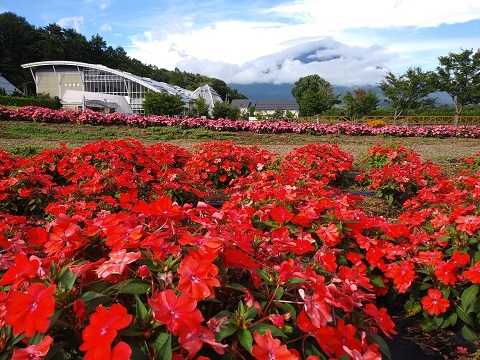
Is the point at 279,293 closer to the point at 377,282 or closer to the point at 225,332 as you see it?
the point at 225,332

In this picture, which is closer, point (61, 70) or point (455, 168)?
point (455, 168)

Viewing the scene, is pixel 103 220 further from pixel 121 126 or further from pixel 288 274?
pixel 121 126

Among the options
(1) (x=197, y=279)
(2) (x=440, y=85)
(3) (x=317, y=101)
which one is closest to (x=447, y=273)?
(1) (x=197, y=279)

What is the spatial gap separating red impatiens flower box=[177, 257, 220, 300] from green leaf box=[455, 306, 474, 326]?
1.32m

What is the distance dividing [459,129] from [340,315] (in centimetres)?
1610

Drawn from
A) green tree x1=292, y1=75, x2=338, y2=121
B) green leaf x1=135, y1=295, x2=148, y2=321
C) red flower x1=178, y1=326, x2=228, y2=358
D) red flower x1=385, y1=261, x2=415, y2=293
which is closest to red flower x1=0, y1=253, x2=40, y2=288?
A: green leaf x1=135, y1=295, x2=148, y2=321

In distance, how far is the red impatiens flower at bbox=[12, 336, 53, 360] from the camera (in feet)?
2.20

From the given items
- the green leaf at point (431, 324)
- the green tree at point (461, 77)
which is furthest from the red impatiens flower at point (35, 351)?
the green tree at point (461, 77)

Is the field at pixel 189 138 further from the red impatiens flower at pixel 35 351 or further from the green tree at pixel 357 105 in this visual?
the green tree at pixel 357 105

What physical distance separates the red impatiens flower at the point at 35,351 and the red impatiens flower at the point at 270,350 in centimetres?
39

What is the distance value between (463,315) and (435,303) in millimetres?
185

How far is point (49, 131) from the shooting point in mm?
11125

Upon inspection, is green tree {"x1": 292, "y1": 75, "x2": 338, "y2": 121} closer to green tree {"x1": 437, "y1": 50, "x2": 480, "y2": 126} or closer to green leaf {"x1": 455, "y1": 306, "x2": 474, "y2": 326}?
green tree {"x1": 437, "y1": 50, "x2": 480, "y2": 126}

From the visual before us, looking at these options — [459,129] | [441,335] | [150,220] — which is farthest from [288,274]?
[459,129]
